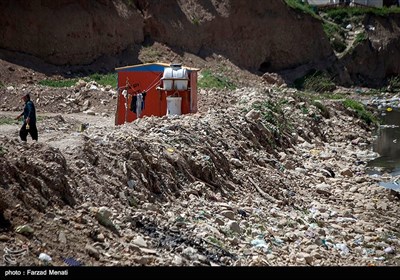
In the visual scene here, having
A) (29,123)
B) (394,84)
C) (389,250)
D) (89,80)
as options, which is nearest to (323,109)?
(89,80)

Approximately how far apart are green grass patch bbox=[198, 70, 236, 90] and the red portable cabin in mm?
8903

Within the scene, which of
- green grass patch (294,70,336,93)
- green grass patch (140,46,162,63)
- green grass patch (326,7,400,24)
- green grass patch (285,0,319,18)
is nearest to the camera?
green grass patch (140,46,162,63)

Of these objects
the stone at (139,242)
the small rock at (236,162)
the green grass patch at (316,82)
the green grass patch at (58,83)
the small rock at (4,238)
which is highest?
the green grass patch at (58,83)

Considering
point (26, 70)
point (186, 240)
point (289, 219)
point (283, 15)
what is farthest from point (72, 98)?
point (283, 15)

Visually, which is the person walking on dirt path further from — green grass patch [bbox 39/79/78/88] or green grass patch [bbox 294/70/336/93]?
green grass patch [bbox 294/70/336/93]

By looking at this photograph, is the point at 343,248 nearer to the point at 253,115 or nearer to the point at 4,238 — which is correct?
the point at 4,238

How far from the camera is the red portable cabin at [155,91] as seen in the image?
18.2m

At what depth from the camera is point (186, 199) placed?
1228cm

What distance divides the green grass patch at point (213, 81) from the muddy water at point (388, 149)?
5753 mm

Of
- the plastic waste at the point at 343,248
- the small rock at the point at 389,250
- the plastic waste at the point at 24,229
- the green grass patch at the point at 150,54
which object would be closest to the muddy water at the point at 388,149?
the small rock at the point at 389,250

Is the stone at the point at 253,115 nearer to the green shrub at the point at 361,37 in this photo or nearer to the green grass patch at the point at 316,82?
the green grass patch at the point at 316,82

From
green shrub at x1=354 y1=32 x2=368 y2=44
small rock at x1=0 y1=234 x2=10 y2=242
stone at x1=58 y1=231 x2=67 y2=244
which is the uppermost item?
green shrub at x1=354 y1=32 x2=368 y2=44

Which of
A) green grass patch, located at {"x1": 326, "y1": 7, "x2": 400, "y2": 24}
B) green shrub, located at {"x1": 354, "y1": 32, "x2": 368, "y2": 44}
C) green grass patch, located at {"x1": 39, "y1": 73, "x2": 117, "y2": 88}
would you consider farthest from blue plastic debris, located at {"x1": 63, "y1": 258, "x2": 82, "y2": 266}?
green grass patch, located at {"x1": 326, "y1": 7, "x2": 400, "y2": 24}

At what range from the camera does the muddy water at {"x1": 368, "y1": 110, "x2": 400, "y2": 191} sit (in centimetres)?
1984
